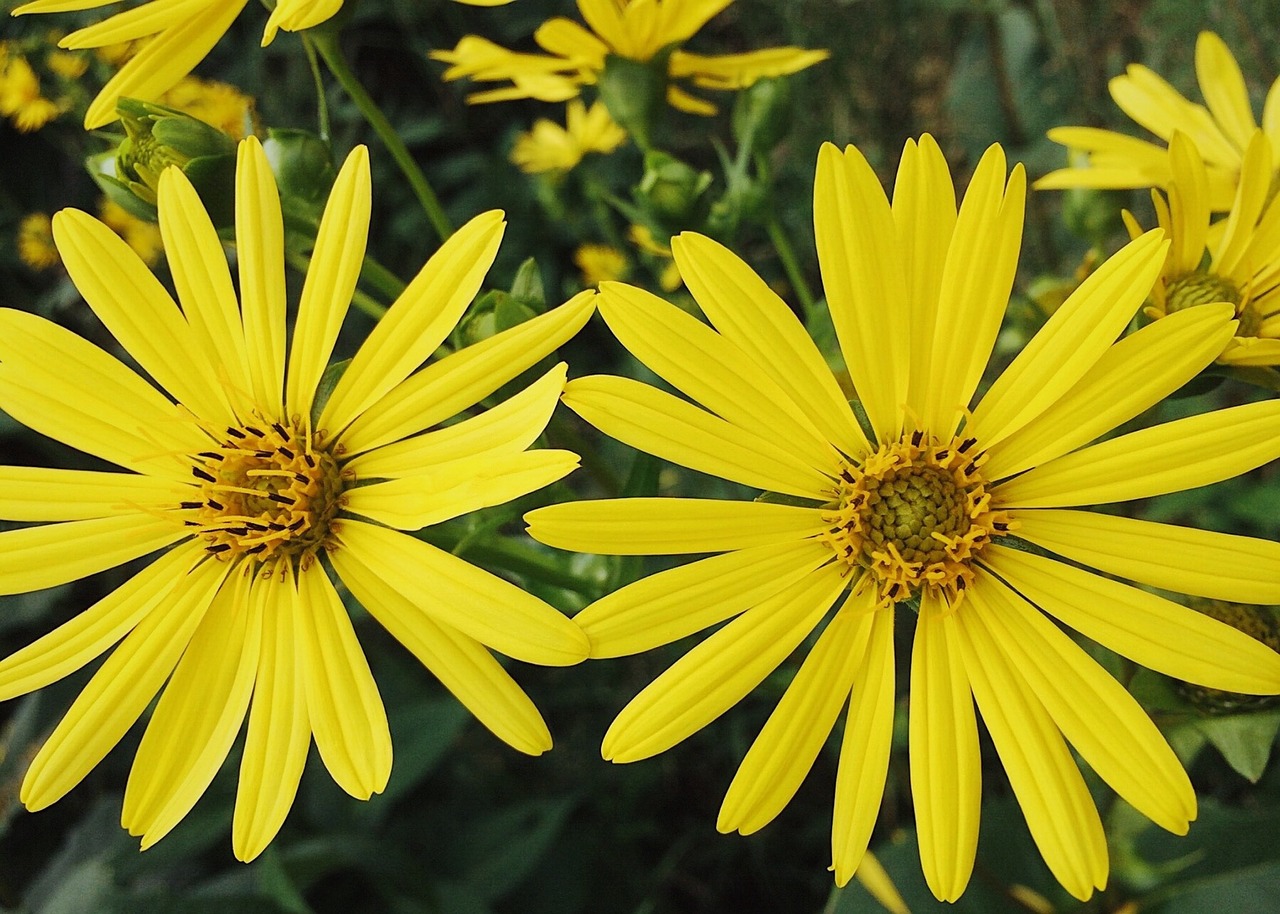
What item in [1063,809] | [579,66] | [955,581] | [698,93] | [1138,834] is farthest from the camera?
[698,93]

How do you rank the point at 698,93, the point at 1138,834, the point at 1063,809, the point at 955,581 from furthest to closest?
the point at 698,93 → the point at 1138,834 → the point at 955,581 → the point at 1063,809

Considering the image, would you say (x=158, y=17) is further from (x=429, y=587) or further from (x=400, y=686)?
(x=400, y=686)

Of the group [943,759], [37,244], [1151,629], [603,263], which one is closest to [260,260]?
[943,759]

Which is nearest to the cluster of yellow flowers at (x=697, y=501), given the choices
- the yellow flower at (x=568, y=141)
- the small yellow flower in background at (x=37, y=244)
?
the yellow flower at (x=568, y=141)

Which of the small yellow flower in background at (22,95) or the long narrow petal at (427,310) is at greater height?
the small yellow flower in background at (22,95)

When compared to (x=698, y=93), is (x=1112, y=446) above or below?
below

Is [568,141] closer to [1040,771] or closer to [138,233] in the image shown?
[138,233]

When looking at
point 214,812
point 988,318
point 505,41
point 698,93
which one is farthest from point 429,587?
point 505,41

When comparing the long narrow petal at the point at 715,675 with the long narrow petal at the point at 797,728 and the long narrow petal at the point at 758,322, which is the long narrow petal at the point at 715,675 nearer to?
the long narrow petal at the point at 797,728
